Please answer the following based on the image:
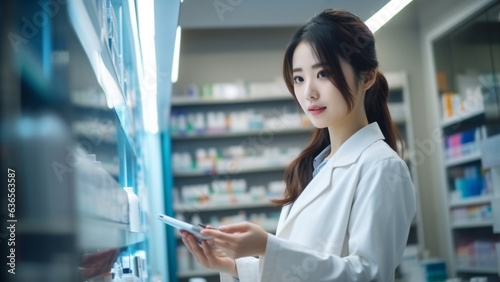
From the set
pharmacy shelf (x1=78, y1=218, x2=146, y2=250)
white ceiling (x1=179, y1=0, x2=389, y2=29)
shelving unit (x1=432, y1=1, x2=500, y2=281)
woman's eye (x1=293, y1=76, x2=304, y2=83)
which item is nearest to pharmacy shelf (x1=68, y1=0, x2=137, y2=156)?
pharmacy shelf (x1=78, y1=218, x2=146, y2=250)

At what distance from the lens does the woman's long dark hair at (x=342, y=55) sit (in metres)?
1.41

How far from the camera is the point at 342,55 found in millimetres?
1422

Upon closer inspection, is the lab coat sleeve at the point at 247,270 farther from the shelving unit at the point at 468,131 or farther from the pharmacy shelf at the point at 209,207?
the pharmacy shelf at the point at 209,207

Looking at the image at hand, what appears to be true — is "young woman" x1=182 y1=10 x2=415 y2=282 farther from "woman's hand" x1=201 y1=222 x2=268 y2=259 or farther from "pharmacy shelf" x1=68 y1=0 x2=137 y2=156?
"pharmacy shelf" x1=68 y1=0 x2=137 y2=156

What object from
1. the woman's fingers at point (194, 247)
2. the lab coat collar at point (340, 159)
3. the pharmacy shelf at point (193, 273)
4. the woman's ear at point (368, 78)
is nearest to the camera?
the woman's fingers at point (194, 247)

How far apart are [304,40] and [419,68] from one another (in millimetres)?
5926

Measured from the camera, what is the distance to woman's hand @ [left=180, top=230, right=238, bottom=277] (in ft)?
4.18

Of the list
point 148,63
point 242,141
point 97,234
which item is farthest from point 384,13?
point 242,141

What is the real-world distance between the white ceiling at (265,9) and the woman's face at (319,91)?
→ 4.42 feet

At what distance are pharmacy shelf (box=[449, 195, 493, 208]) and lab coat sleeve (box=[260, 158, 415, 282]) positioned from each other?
4191 millimetres

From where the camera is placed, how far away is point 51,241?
56cm

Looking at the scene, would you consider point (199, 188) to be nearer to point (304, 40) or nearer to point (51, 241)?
point (304, 40)

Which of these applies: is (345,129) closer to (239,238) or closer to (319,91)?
(319,91)

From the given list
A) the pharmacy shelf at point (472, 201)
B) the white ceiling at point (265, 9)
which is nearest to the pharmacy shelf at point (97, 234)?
the white ceiling at point (265, 9)
